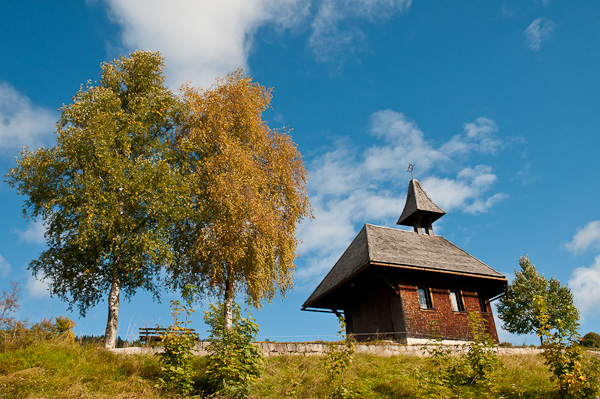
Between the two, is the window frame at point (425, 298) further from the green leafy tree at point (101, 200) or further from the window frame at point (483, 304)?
the green leafy tree at point (101, 200)

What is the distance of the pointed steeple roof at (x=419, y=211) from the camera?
26422 millimetres

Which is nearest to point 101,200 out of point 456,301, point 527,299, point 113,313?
point 113,313

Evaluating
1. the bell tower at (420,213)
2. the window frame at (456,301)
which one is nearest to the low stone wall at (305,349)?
the window frame at (456,301)

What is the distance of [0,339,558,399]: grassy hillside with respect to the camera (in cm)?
948

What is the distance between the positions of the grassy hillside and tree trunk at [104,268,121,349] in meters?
2.16

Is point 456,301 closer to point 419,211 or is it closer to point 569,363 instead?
point 419,211

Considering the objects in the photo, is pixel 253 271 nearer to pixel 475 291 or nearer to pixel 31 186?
pixel 31 186

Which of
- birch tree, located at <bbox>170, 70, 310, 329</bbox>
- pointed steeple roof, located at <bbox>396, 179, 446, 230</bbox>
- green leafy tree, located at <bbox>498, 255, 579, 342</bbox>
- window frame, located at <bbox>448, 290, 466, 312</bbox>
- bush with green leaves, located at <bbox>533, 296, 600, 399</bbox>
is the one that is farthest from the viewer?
green leafy tree, located at <bbox>498, 255, 579, 342</bbox>

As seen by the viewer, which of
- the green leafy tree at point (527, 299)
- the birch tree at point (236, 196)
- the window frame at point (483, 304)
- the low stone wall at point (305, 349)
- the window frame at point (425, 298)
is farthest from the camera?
the green leafy tree at point (527, 299)

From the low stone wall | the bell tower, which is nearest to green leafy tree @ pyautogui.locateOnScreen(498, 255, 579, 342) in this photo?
the bell tower

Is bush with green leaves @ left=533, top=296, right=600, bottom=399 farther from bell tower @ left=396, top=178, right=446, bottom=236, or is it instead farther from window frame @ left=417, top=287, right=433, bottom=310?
bell tower @ left=396, top=178, right=446, bottom=236

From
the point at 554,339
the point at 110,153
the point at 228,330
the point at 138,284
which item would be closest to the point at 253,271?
the point at 138,284

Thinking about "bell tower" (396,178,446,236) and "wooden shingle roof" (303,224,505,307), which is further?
"bell tower" (396,178,446,236)

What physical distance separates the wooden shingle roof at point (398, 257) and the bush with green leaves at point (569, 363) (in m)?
8.75
